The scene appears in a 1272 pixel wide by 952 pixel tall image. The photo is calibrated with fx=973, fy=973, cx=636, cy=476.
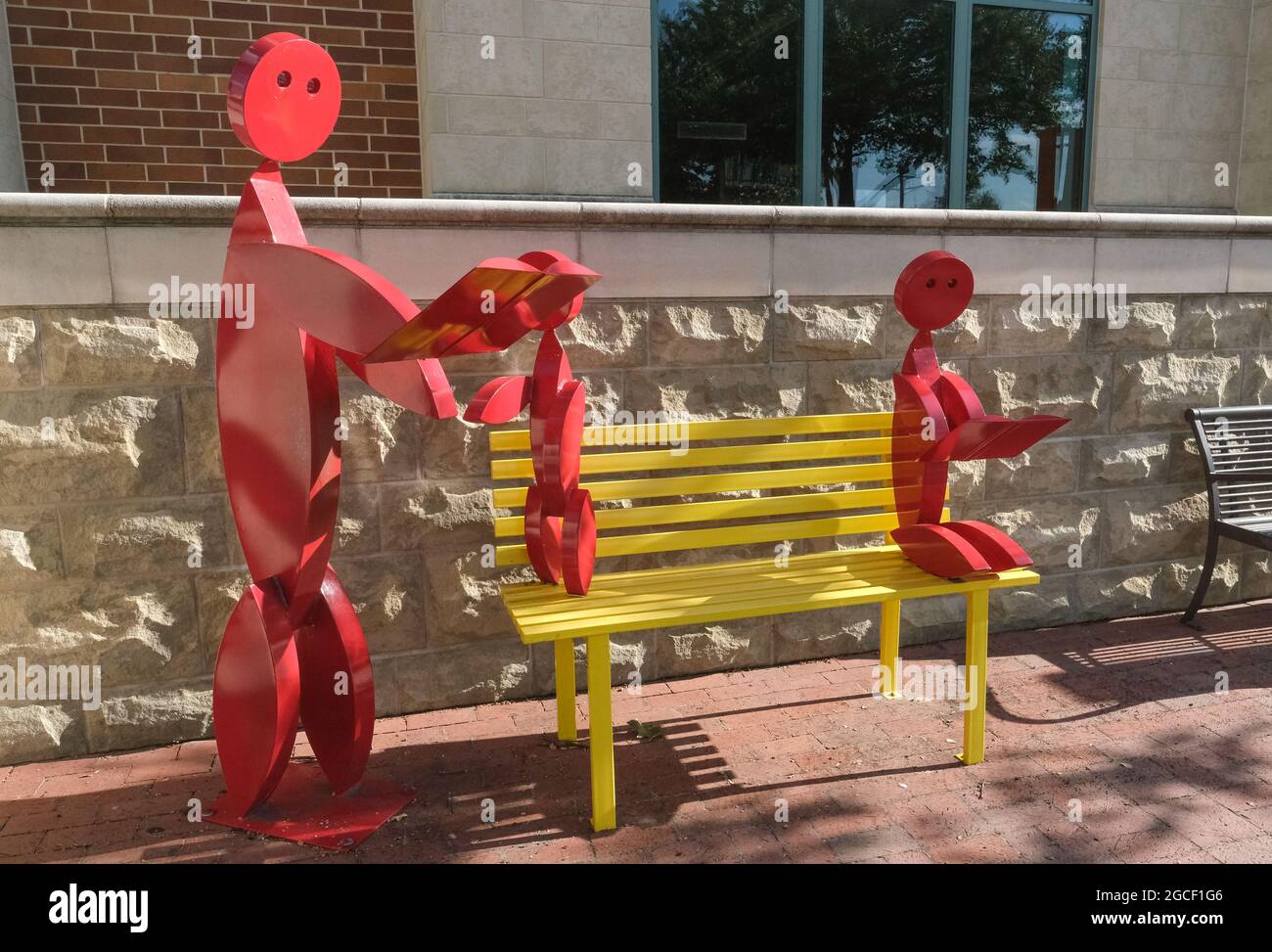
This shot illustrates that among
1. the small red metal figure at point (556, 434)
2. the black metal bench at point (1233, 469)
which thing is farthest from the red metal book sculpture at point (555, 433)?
the black metal bench at point (1233, 469)

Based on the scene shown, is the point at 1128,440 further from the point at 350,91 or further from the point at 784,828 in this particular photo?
the point at 350,91

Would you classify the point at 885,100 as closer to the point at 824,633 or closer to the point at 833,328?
the point at 833,328

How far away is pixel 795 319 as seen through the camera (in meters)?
3.94

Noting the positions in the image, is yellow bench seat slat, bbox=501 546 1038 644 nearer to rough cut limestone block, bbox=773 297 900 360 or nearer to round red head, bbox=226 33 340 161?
rough cut limestone block, bbox=773 297 900 360

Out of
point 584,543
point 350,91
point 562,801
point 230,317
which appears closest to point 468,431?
point 584,543

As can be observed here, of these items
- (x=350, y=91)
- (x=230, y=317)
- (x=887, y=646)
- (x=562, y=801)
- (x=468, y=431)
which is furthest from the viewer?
A: (x=350, y=91)

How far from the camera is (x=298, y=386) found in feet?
8.51

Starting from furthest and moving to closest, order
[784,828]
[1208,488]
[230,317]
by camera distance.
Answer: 1. [1208,488]
2. [784,828]
3. [230,317]

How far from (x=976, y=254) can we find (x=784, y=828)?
2563 millimetres

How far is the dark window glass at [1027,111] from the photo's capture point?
5.83m

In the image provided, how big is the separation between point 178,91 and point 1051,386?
4264 millimetres

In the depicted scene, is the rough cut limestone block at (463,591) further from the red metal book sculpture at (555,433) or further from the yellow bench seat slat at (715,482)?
the red metal book sculpture at (555,433)

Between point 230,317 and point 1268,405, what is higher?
point 230,317

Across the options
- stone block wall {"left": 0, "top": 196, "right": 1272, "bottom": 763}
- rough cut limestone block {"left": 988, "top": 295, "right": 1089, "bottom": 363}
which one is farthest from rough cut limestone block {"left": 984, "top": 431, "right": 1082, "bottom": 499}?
rough cut limestone block {"left": 988, "top": 295, "right": 1089, "bottom": 363}
